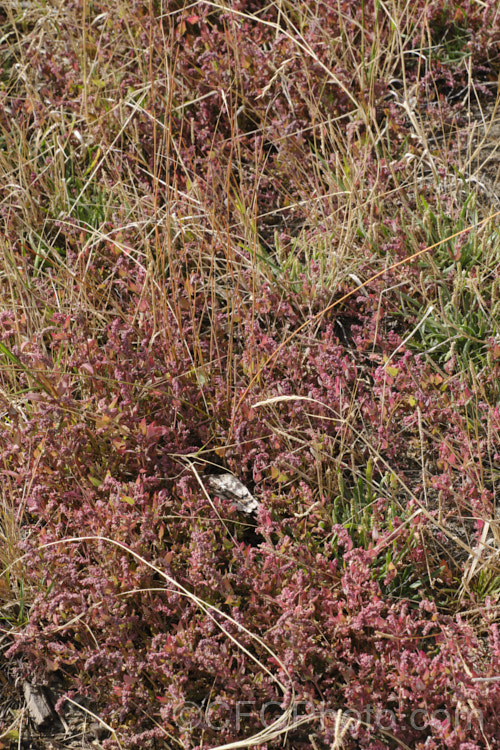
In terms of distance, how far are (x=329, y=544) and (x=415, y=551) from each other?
0.30m

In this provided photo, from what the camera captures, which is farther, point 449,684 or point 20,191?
point 20,191

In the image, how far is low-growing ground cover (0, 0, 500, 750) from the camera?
6.89 ft

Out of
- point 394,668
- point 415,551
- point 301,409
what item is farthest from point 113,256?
point 394,668

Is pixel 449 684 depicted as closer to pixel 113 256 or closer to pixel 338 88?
pixel 113 256

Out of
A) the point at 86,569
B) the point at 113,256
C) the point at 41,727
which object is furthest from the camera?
the point at 113,256

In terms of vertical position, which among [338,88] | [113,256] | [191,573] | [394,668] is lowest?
[394,668]

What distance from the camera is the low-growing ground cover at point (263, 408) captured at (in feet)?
6.89

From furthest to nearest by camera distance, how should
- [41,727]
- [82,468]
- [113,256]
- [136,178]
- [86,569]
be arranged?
[136,178]
[113,256]
[82,468]
[86,569]
[41,727]

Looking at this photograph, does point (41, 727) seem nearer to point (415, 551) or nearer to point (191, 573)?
point (191, 573)

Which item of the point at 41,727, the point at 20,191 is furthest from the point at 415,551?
the point at 20,191

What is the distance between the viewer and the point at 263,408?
8.66 ft

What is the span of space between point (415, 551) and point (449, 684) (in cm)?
43

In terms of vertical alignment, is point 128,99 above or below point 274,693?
above

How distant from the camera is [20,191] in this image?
3.47 meters
